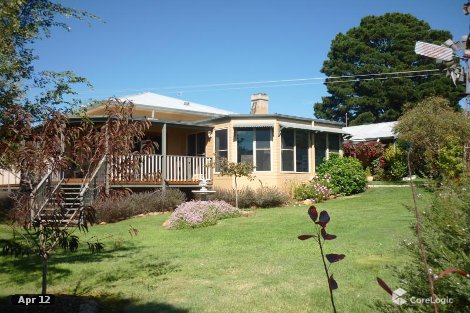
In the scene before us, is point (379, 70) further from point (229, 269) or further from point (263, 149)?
point (229, 269)

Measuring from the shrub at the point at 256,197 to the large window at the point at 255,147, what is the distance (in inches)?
74.4

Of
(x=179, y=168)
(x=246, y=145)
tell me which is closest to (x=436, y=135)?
(x=246, y=145)

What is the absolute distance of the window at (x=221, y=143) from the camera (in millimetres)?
20906

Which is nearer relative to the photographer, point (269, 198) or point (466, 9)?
point (466, 9)

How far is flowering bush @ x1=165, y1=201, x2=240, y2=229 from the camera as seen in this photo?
12906mm

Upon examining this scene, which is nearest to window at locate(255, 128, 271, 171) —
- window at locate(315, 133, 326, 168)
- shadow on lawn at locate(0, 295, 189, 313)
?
window at locate(315, 133, 326, 168)

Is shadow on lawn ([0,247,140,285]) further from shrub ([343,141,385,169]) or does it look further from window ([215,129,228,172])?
shrub ([343,141,385,169])

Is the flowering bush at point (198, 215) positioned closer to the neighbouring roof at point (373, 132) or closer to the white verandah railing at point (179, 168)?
the white verandah railing at point (179, 168)

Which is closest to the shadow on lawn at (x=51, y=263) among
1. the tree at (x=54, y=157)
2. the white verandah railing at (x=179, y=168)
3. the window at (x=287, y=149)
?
the tree at (x=54, y=157)

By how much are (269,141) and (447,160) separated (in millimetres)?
7874

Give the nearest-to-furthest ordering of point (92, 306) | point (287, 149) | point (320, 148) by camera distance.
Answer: point (92, 306)
point (287, 149)
point (320, 148)

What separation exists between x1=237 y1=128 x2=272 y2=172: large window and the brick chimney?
2.97 metres

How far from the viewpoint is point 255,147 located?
20266 millimetres

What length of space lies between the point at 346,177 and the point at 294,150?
283 centimetres
